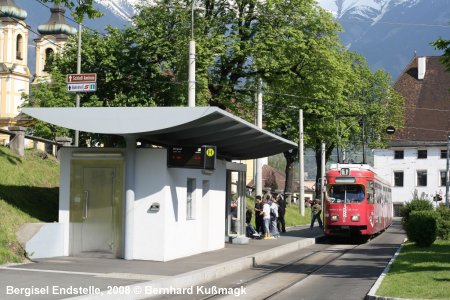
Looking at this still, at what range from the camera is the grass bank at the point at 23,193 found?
63.3 feet

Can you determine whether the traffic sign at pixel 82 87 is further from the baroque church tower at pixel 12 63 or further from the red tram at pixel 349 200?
the baroque church tower at pixel 12 63

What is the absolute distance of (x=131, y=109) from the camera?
19.7 meters

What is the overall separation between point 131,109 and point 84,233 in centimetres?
379

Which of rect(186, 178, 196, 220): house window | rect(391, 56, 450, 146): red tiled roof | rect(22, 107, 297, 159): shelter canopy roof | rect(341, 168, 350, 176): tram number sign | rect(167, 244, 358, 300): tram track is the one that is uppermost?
rect(391, 56, 450, 146): red tiled roof

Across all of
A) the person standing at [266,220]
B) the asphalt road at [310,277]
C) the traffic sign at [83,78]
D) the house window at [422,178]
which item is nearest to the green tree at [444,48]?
the asphalt road at [310,277]

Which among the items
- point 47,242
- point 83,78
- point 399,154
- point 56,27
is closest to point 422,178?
point 399,154

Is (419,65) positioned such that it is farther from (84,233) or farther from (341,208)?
(84,233)

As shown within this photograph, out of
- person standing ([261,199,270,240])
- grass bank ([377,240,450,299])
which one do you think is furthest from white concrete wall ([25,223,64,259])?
person standing ([261,199,270,240])

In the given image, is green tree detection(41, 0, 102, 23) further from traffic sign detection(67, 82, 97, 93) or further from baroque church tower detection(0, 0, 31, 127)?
baroque church tower detection(0, 0, 31, 127)

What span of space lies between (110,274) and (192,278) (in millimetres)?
1710

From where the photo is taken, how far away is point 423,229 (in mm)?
26906

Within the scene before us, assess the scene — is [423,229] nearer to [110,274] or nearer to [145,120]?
[145,120]

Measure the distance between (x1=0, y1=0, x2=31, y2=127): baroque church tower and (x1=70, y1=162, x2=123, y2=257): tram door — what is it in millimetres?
75816

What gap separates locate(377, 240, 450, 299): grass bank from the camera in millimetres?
14473
